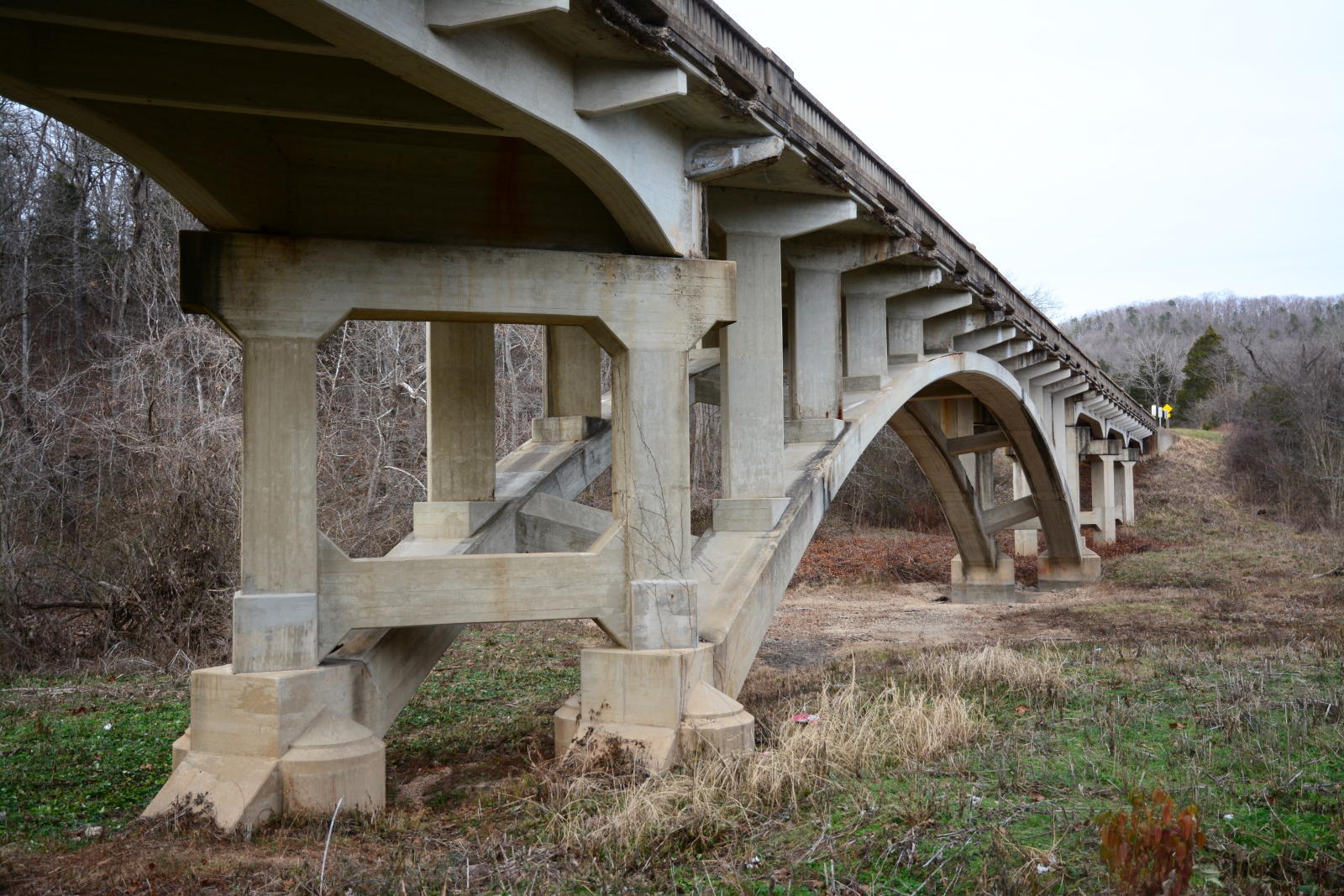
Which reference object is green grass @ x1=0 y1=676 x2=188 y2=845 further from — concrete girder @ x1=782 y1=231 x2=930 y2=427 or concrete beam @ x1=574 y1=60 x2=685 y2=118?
concrete girder @ x1=782 y1=231 x2=930 y2=427

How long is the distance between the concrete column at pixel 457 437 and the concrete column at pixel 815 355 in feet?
10.7

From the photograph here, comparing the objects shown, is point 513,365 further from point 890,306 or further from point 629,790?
point 629,790

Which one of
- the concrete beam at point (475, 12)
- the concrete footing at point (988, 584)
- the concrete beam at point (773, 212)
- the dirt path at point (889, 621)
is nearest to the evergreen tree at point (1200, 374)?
the concrete footing at point (988, 584)

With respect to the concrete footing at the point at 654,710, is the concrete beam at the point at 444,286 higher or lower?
higher

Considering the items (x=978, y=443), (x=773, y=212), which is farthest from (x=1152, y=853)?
(x=978, y=443)

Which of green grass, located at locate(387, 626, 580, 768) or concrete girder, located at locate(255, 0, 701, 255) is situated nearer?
concrete girder, located at locate(255, 0, 701, 255)

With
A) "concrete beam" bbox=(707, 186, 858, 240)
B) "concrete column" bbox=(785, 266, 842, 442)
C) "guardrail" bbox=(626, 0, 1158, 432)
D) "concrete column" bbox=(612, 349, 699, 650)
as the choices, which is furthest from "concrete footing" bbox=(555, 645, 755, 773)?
"concrete column" bbox=(785, 266, 842, 442)

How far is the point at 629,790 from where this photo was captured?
6.56 m

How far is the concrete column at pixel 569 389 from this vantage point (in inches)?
483

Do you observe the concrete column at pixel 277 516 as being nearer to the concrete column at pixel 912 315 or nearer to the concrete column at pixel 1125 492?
the concrete column at pixel 912 315

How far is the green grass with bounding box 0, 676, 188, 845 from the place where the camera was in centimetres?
718

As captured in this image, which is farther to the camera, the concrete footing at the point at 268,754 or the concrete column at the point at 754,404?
the concrete column at the point at 754,404

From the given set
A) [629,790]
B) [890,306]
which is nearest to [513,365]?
[890,306]

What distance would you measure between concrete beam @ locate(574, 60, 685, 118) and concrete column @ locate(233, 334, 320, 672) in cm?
232
